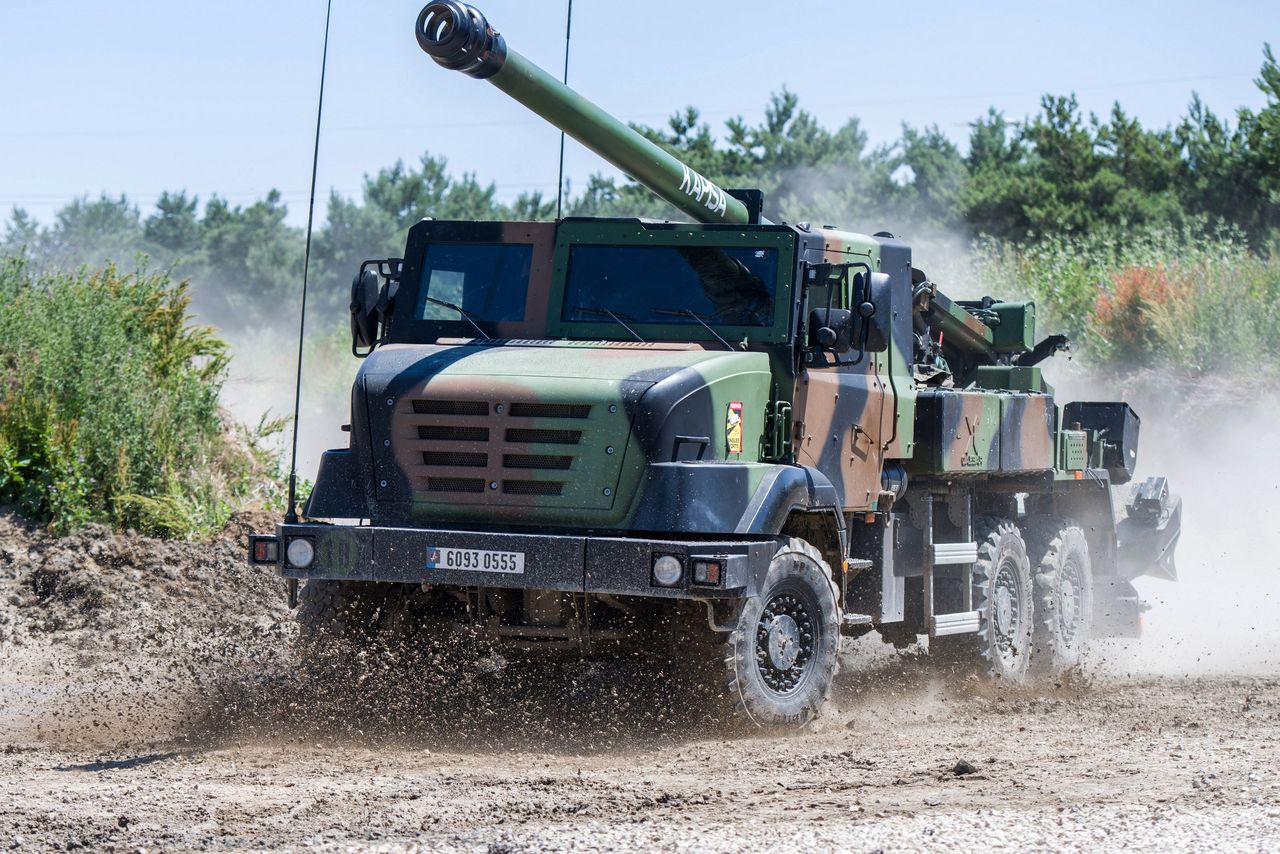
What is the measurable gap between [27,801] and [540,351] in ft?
10.8

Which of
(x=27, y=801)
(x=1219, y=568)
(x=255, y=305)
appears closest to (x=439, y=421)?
(x=27, y=801)

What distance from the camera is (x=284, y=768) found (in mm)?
7391

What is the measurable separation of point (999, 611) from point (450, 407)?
15.9 feet

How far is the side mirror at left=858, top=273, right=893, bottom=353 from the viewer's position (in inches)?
342

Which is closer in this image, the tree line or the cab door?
the cab door

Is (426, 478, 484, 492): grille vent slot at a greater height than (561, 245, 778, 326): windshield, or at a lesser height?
lesser

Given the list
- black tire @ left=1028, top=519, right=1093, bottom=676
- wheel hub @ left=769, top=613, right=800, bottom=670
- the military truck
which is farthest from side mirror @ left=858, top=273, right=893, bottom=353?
black tire @ left=1028, top=519, right=1093, bottom=676

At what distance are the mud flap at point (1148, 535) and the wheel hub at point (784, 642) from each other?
5780 mm

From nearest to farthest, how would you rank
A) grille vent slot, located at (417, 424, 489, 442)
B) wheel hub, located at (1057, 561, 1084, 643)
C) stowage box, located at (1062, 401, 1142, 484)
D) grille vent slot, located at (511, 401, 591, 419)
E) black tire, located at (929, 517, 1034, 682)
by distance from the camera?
grille vent slot, located at (511, 401, 591, 419), grille vent slot, located at (417, 424, 489, 442), black tire, located at (929, 517, 1034, 682), wheel hub, located at (1057, 561, 1084, 643), stowage box, located at (1062, 401, 1142, 484)

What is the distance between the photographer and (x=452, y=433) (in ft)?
26.7

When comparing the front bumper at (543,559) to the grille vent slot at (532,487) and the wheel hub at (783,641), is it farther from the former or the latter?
the wheel hub at (783,641)

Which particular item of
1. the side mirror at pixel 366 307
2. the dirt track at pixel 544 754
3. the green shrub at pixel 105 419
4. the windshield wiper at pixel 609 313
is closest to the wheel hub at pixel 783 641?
the dirt track at pixel 544 754

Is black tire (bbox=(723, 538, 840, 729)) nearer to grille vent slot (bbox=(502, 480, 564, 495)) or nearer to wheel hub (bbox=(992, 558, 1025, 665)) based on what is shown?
grille vent slot (bbox=(502, 480, 564, 495))

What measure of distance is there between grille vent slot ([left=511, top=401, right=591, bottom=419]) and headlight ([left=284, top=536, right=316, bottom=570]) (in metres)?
1.19
